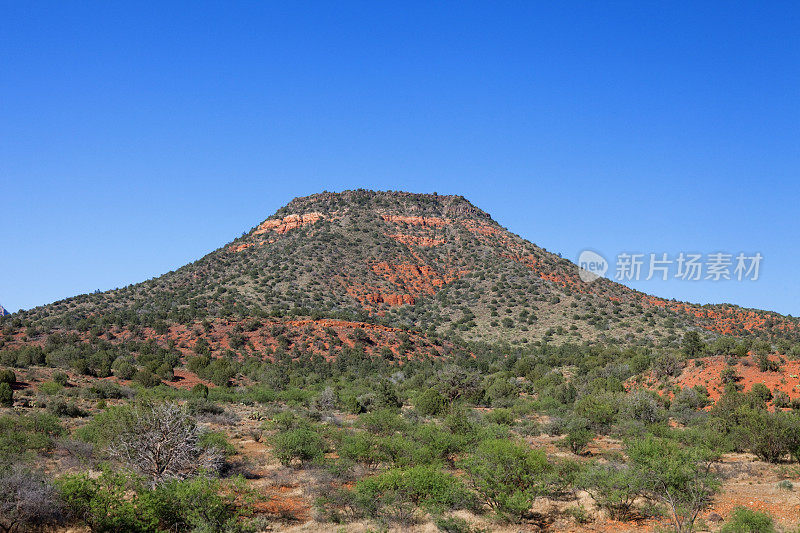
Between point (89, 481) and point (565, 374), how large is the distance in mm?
43339

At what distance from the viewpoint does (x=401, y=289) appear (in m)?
82.8

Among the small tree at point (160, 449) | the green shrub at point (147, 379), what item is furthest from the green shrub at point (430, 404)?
the green shrub at point (147, 379)

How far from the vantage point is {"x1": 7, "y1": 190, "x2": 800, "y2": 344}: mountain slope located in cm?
6681

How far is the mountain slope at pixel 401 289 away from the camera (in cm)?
6681

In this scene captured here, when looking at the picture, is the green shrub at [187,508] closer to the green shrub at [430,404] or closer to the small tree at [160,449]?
the small tree at [160,449]

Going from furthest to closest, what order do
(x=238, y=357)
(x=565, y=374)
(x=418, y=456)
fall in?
(x=238, y=357) → (x=565, y=374) → (x=418, y=456)

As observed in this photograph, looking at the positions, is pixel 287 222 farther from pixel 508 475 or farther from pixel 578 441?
pixel 508 475

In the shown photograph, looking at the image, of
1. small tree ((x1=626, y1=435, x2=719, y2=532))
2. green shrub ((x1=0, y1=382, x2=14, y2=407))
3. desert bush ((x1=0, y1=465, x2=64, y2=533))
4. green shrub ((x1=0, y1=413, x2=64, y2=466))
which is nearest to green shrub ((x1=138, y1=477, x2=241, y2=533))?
desert bush ((x1=0, y1=465, x2=64, y2=533))

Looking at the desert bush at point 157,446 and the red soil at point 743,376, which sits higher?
the red soil at point 743,376

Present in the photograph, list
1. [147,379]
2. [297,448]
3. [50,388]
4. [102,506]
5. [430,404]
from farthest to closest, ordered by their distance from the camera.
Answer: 1. [147,379]
2. [430,404]
3. [50,388]
4. [297,448]
5. [102,506]

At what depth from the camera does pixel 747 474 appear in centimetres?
1839

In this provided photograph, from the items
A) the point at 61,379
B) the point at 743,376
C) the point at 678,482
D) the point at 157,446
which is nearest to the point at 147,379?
the point at 61,379

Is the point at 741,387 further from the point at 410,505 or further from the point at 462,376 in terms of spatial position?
the point at 410,505

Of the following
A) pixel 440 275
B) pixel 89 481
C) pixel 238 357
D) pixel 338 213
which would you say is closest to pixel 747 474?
pixel 89 481
